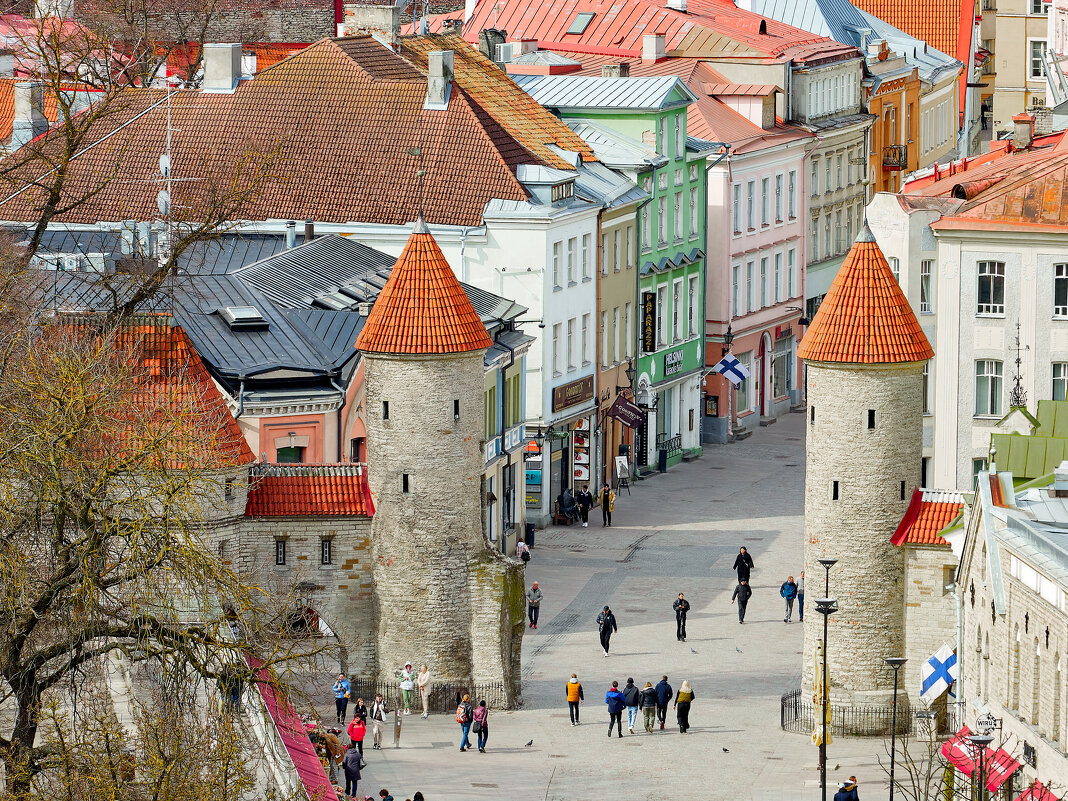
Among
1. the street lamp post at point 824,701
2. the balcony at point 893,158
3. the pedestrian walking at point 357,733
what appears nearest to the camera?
Answer: the street lamp post at point 824,701

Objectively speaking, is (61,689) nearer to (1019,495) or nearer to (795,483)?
(1019,495)

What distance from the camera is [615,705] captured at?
61.3m

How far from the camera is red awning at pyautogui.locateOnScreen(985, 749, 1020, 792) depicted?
49656 millimetres

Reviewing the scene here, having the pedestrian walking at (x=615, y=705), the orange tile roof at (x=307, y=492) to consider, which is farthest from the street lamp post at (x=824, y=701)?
the orange tile roof at (x=307, y=492)

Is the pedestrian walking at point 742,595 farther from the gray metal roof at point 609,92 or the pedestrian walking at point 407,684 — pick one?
the gray metal roof at point 609,92

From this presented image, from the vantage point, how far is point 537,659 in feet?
223

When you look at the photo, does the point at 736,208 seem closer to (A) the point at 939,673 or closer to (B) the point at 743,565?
(B) the point at 743,565

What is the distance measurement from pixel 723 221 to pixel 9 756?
59343 mm

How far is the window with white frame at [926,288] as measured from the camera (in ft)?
247

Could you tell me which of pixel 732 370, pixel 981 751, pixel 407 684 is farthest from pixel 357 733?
pixel 732 370

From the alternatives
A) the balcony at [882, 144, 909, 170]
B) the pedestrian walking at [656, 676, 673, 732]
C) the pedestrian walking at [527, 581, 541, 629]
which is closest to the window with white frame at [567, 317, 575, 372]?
the pedestrian walking at [527, 581, 541, 629]

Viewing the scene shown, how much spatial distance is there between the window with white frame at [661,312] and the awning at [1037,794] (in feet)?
151

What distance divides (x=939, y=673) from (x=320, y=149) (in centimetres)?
3221

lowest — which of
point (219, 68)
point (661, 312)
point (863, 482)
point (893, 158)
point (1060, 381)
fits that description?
point (863, 482)
